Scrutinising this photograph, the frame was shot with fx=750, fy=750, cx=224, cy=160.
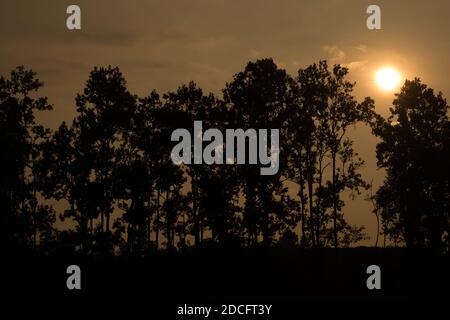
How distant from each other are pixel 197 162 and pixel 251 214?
6.78 meters

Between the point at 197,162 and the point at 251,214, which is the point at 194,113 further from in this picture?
the point at 251,214

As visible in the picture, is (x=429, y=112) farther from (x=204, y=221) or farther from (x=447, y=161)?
(x=204, y=221)

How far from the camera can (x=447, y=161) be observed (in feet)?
204

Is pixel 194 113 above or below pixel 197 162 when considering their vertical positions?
above

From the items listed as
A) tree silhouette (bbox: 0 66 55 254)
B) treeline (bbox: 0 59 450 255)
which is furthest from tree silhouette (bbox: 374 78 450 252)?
tree silhouette (bbox: 0 66 55 254)

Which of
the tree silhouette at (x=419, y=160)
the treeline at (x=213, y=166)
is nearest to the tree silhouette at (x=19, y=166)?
the treeline at (x=213, y=166)

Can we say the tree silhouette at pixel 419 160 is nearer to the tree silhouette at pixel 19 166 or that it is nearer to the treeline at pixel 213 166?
the treeline at pixel 213 166

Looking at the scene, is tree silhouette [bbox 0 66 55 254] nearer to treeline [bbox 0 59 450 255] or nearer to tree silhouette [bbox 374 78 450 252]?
treeline [bbox 0 59 450 255]
